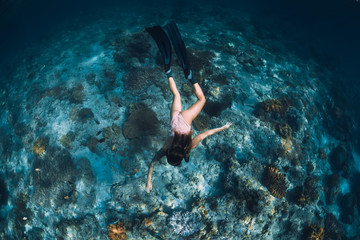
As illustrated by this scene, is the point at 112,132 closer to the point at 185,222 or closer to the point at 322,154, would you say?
the point at 185,222

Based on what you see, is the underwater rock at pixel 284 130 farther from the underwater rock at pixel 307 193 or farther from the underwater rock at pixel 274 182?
the underwater rock at pixel 307 193

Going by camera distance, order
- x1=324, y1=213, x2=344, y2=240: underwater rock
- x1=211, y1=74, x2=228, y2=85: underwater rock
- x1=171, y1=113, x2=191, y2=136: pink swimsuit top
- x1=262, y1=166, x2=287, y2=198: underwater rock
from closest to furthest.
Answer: x1=171, y1=113, x2=191, y2=136: pink swimsuit top
x1=262, y1=166, x2=287, y2=198: underwater rock
x1=324, y1=213, x2=344, y2=240: underwater rock
x1=211, y1=74, x2=228, y2=85: underwater rock

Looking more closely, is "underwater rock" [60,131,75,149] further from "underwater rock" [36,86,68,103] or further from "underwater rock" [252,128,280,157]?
"underwater rock" [252,128,280,157]

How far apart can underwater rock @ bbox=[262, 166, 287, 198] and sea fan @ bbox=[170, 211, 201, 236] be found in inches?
120

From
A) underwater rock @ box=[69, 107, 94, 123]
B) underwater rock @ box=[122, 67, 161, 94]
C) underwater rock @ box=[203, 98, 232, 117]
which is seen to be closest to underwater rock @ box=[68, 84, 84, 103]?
underwater rock @ box=[69, 107, 94, 123]

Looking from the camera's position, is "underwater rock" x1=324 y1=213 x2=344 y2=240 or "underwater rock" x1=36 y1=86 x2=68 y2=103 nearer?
"underwater rock" x1=324 y1=213 x2=344 y2=240

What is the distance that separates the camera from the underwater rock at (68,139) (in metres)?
7.27

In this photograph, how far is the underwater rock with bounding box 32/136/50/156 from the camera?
765 centimetres

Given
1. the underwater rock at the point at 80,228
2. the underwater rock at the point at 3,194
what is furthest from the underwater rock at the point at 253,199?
the underwater rock at the point at 3,194

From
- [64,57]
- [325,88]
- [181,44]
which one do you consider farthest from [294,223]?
[64,57]

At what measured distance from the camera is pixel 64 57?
13117mm

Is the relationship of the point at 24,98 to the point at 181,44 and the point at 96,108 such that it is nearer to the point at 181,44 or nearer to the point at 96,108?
the point at 96,108

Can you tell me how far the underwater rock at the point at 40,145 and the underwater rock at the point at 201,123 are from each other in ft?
24.2

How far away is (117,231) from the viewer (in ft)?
18.3
